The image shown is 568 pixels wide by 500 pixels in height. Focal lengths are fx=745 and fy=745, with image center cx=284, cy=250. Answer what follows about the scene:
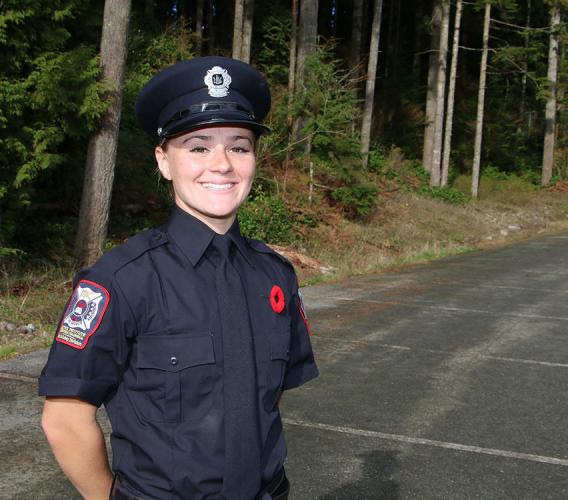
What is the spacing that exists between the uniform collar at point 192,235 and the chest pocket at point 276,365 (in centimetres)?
23

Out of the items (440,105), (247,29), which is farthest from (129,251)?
(440,105)

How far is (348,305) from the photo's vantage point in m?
10.1

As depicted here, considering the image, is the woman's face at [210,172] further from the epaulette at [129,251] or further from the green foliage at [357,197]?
the green foliage at [357,197]

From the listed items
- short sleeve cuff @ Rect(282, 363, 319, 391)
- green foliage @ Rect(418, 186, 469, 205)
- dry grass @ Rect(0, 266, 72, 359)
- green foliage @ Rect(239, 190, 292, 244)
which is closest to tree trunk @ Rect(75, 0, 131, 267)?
dry grass @ Rect(0, 266, 72, 359)

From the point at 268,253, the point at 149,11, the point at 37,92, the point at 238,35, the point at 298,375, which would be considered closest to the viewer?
the point at 268,253

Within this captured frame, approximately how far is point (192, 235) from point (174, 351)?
331 millimetres

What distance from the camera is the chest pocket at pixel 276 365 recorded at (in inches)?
81.8

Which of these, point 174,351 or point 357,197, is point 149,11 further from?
point 174,351

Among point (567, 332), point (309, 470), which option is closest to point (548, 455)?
point (309, 470)

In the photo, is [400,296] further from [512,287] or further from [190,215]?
[190,215]

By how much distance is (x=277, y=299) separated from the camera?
2199mm

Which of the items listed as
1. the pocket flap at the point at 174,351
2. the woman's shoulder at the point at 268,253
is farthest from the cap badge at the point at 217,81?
the pocket flap at the point at 174,351

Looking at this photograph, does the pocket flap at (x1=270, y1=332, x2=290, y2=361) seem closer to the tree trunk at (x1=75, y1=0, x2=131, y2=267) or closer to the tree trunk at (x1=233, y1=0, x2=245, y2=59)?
the tree trunk at (x1=75, y1=0, x2=131, y2=267)

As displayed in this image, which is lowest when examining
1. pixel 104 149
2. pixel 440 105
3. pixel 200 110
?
pixel 200 110
